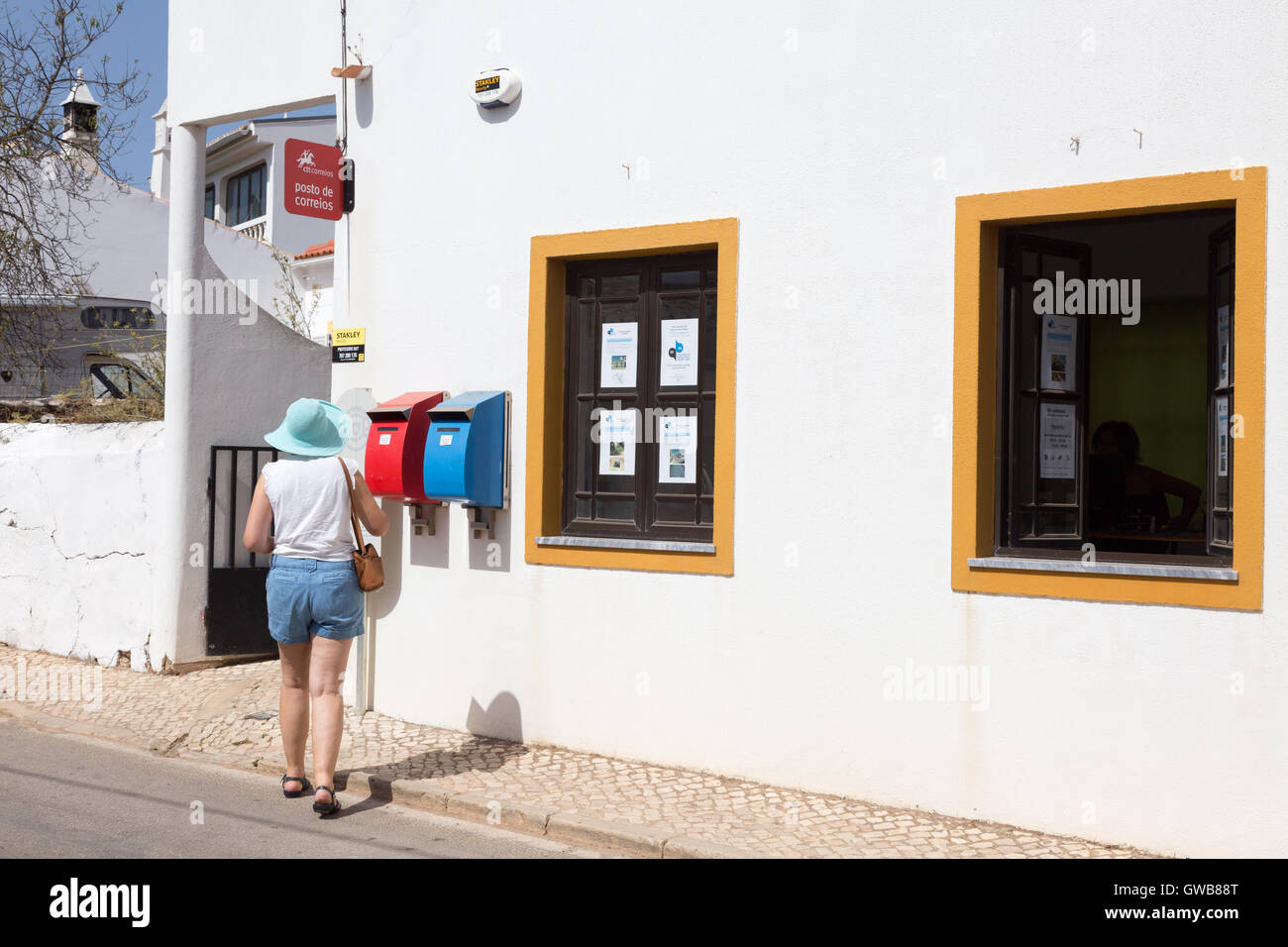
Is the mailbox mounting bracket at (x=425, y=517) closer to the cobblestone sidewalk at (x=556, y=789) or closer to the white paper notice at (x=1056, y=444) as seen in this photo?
the cobblestone sidewalk at (x=556, y=789)

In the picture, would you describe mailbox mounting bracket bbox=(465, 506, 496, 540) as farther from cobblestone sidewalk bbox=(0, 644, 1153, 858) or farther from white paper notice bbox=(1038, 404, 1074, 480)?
white paper notice bbox=(1038, 404, 1074, 480)

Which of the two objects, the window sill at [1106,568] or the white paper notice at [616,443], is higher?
the white paper notice at [616,443]

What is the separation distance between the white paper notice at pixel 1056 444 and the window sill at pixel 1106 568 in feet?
1.89

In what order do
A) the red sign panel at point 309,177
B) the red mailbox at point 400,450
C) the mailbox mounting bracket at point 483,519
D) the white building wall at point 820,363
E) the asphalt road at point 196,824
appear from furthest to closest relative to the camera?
the red sign panel at point 309,177
the mailbox mounting bracket at point 483,519
the red mailbox at point 400,450
the asphalt road at point 196,824
the white building wall at point 820,363

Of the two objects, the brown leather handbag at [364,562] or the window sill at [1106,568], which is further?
the brown leather handbag at [364,562]

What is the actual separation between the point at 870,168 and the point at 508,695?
12.1 ft

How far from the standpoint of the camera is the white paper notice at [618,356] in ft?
24.2

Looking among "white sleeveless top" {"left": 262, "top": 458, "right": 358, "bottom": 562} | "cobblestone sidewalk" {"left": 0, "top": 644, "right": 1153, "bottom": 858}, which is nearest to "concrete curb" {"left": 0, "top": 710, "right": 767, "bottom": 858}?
"cobblestone sidewalk" {"left": 0, "top": 644, "right": 1153, "bottom": 858}

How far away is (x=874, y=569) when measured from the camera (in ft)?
20.5

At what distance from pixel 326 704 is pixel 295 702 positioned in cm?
23

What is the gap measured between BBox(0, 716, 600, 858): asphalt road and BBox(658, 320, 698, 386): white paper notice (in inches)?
95.7

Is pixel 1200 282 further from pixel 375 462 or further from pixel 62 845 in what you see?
pixel 62 845

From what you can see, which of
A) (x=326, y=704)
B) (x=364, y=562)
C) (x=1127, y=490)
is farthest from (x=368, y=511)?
(x=1127, y=490)

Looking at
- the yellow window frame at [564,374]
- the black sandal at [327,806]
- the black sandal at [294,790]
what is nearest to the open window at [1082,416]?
the yellow window frame at [564,374]
